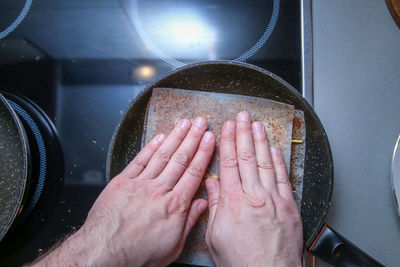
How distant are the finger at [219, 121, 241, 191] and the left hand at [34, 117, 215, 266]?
0.03m

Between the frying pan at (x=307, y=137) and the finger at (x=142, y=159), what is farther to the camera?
the finger at (x=142, y=159)

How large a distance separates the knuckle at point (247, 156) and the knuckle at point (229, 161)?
0.02 m

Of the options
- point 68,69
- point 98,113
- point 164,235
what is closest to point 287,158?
point 164,235

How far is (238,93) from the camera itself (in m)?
0.81

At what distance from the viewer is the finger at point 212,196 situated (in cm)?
76

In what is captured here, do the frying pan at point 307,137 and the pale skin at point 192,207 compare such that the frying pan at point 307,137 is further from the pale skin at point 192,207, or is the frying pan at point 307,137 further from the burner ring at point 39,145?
the burner ring at point 39,145

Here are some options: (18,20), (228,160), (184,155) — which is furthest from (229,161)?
(18,20)

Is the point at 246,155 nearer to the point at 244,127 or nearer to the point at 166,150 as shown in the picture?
the point at 244,127

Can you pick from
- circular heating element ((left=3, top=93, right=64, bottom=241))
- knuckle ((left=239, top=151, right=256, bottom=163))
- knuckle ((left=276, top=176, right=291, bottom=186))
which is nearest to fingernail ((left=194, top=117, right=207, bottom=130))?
knuckle ((left=239, top=151, right=256, bottom=163))

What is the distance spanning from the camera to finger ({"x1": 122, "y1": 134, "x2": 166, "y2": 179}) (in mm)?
782

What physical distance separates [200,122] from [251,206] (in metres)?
0.22

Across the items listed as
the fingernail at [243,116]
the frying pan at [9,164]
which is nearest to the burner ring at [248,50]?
the fingernail at [243,116]

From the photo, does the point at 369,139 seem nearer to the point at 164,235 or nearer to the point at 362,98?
the point at 362,98

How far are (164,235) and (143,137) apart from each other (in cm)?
24
